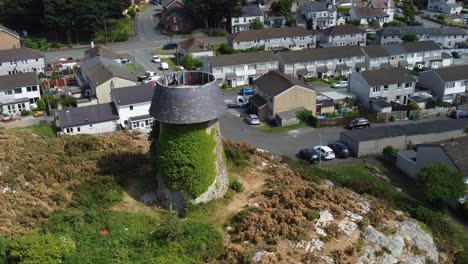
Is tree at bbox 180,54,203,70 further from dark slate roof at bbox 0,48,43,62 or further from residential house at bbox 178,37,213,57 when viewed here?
dark slate roof at bbox 0,48,43,62

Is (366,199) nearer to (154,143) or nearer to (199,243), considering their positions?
(199,243)

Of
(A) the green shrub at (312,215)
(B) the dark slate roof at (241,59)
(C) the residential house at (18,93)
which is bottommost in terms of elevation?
(A) the green shrub at (312,215)

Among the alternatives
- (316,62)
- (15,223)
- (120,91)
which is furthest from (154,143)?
(316,62)

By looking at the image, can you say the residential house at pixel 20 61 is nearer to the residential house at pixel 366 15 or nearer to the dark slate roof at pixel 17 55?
the dark slate roof at pixel 17 55

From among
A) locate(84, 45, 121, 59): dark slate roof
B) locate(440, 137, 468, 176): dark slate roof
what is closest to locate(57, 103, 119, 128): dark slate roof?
locate(84, 45, 121, 59): dark slate roof

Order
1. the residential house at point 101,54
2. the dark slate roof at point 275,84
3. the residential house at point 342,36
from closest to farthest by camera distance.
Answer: the dark slate roof at point 275,84
the residential house at point 101,54
the residential house at point 342,36

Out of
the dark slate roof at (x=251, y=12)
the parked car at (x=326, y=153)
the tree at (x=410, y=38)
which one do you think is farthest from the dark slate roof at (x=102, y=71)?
the tree at (x=410, y=38)
